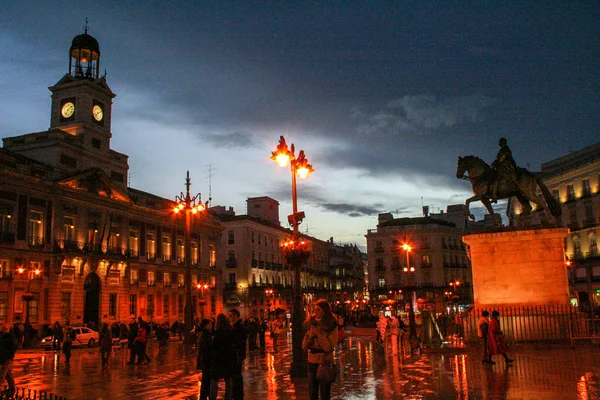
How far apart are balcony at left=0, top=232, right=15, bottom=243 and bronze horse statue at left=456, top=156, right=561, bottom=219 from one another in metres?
32.4

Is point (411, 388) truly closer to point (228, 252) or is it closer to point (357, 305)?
point (228, 252)

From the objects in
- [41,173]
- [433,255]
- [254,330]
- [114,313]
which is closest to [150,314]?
[114,313]

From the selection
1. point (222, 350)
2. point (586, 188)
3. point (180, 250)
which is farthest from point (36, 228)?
point (586, 188)

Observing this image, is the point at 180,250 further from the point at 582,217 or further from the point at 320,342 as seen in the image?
the point at 320,342

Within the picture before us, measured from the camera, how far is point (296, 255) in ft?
52.2

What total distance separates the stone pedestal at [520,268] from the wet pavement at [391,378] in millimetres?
1611

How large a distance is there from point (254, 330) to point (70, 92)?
34.7 m

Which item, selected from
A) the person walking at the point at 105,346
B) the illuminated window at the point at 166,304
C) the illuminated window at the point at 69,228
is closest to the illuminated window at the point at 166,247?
the illuminated window at the point at 166,304

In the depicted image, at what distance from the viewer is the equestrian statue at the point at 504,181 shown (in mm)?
20000

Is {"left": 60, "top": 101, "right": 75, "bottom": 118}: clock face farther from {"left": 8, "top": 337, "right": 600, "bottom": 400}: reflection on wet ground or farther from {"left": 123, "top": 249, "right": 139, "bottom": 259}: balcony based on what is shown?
{"left": 8, "top": 337, "right": 600, "bottom": 400}: reflection on wet ground

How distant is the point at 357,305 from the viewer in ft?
351

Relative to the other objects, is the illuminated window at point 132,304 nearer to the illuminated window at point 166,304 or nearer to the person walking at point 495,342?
the illuminated window at point 166,304

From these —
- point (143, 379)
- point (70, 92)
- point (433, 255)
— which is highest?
point (70, 92)

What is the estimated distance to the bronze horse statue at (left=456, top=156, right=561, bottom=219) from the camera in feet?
65.7
